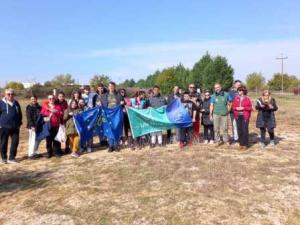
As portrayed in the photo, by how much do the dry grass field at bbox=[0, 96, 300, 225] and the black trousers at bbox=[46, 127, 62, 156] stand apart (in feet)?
1.28

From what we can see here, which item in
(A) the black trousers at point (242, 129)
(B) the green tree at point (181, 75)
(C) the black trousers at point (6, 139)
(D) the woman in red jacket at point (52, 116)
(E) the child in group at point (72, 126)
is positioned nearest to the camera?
(C) the black trousers at point (6, 139)

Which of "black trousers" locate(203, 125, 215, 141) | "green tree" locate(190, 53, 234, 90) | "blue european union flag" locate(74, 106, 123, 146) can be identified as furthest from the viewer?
"green tree" locate(190, 53, 234, 90)

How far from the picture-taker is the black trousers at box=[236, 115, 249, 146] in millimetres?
11508

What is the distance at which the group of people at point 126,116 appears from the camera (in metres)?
10.8

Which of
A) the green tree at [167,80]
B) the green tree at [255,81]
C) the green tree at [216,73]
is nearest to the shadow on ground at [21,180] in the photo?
the green tree at [216,73]

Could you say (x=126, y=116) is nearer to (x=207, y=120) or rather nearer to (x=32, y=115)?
(x=207, y=120)

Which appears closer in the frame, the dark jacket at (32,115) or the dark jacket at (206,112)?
the dark jacket at (32,115)

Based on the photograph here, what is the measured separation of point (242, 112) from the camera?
11461 mm

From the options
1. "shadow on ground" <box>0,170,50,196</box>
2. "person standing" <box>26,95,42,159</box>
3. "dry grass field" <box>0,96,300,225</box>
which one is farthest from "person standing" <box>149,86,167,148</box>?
"shadow on ground" <box>0,170,50,196</box>

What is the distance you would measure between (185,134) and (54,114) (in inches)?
156

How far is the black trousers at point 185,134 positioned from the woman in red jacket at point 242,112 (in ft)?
→ 5.03

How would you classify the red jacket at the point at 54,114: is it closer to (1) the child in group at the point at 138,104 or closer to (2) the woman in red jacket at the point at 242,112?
(1) the child in group at the point at 138,104

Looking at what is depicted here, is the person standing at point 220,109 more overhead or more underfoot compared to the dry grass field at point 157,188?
more overhead

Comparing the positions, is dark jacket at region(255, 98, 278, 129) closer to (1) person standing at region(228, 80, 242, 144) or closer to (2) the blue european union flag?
(1) person standing at region(228, 80, 242, 144)
